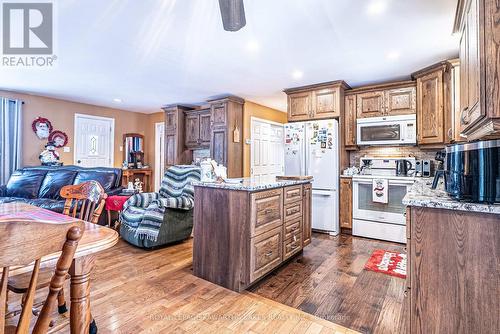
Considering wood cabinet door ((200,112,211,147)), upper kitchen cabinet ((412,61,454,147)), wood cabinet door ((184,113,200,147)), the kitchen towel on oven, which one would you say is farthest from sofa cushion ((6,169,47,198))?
upper kitchen cabinet ((412,61,454,147))

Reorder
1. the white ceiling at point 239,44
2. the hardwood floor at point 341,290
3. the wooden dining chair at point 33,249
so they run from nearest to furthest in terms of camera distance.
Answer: the wooden dining chair at point 33,249 → the hardwood floor at point 341,290 → the white ceiling at point 239,44

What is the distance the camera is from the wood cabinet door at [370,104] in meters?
3.97

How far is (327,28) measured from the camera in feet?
8.28

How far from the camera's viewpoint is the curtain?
473cm

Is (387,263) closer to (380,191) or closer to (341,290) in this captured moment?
(341,290)

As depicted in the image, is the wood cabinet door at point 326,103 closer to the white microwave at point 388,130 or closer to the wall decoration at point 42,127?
the white microwave at point 388,130

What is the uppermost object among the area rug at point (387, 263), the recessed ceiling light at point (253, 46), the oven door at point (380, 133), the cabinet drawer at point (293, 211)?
the recessed ceiling light at point (253, 46)

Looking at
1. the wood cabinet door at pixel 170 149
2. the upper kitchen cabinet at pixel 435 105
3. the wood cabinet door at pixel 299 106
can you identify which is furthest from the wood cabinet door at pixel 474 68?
the wood cabinet door at pixel 170 149

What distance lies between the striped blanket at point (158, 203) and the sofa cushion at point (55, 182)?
138 centimetres

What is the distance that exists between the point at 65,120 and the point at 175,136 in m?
2.32

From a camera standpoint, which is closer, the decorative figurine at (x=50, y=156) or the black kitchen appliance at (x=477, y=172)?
the black kitchen appliance at (x=477, y=172)

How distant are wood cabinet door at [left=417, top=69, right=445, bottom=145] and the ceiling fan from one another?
9.65 feet

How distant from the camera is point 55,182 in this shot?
4.07 metres

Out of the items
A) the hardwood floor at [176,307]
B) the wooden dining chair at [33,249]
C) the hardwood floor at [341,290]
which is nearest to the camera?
the wooden dining chair at [33,249]
